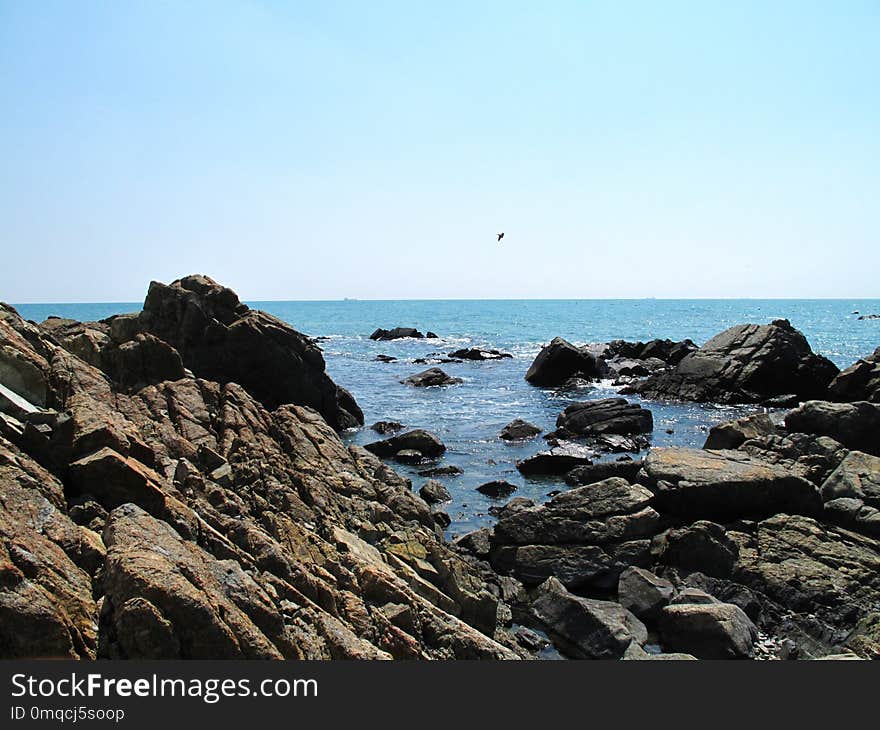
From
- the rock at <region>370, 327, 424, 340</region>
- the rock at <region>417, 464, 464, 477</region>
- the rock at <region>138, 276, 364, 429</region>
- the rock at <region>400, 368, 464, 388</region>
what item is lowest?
the rock at <region>417, 464, 464, 477</region>

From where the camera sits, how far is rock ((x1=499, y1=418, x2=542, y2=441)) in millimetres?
31972

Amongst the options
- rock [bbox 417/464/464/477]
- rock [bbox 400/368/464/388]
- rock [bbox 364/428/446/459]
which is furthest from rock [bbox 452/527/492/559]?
rock [bbox 400/368/464/388]

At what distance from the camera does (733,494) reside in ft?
59.5

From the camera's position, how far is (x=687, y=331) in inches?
4638

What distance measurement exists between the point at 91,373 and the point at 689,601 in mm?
13820

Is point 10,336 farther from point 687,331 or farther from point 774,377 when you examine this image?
point 687,331

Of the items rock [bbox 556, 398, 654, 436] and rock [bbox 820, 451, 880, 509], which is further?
rock [bbox 556, 398, 654, 436]

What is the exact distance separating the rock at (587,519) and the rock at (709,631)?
146 inches

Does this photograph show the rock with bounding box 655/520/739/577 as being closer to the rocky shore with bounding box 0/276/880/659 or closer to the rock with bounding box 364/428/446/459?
the rocky shore with bounding box 0/276/880/659

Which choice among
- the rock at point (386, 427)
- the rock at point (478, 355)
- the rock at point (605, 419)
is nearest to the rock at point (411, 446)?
the rock at point (386, 427)

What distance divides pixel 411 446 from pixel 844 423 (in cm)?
1759

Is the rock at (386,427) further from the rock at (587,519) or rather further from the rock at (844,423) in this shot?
the rock at (844,423)

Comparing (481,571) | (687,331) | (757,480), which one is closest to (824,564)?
(757,480)

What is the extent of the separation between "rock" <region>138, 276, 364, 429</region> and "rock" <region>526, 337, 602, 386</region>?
71.7 ft
